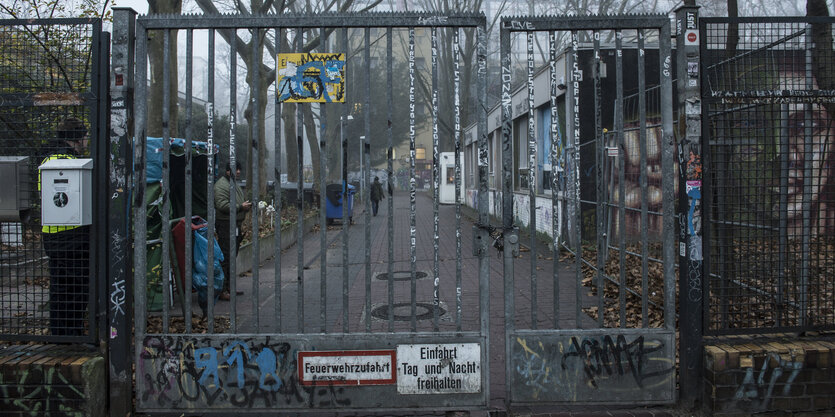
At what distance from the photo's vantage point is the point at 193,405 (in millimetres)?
3912

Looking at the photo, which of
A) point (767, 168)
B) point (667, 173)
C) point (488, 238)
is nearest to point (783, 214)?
point (767, 168)

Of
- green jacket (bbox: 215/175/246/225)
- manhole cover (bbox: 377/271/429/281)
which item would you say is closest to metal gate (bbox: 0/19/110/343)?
green jacket (bbox: 215/175/246/225)

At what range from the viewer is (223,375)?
3.91 m

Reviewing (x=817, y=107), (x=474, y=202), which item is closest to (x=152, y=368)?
(x=817, y=107)

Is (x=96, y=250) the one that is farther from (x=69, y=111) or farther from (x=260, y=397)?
(x=260, y=397)

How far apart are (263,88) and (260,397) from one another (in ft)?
51.0

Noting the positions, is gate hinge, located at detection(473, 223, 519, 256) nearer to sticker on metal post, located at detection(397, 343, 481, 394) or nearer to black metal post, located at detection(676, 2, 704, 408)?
sticker on metal post, located at detection(397, 343, 481, 394)

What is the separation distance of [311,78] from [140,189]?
135 cm

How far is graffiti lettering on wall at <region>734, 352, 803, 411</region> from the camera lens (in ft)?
12.7

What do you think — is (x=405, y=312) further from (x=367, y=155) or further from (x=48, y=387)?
(x=48, y=387)

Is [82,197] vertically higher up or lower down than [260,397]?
higher up

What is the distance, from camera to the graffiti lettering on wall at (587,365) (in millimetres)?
3930

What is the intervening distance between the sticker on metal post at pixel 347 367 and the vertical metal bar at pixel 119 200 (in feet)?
3.92

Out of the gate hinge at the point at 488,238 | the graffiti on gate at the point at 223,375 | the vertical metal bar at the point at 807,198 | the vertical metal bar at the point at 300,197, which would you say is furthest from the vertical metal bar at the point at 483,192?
the vertical metal bar at the point at 807,198
